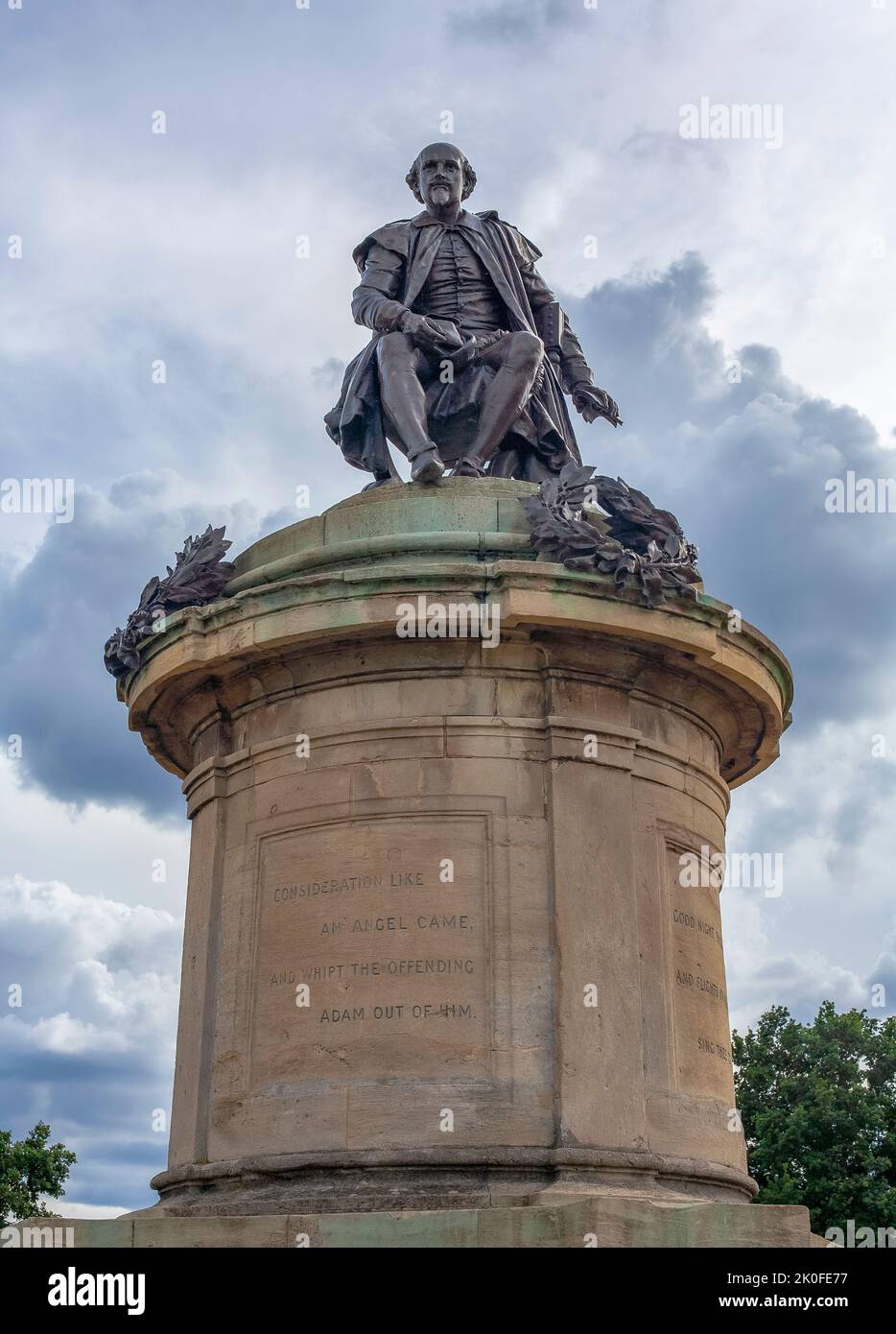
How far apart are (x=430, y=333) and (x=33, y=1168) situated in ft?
111

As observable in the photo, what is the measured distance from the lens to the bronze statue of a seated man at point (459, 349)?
15.4m

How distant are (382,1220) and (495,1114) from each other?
1.25 m

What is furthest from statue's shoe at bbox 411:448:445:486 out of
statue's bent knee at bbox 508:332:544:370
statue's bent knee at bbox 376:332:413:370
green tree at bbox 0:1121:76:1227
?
green tree at bbox 0:1121:76:1227

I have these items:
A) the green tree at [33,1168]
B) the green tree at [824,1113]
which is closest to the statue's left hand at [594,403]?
the green tree at [824,1113]

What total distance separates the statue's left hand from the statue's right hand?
1.82 meters

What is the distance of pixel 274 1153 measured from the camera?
11.6 metres

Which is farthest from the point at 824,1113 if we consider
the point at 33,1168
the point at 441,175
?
the point at 441,175

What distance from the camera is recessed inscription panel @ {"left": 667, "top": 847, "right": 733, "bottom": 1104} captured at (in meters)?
12.6

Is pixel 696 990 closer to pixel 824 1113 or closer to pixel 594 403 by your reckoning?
pixel 594 403

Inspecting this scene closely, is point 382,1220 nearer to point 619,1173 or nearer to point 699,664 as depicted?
point 619,1173

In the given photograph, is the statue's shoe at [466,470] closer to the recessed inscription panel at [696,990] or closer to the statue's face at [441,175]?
the statue's face at [441,175]

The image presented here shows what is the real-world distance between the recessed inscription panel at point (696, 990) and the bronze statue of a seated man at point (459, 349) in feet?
15.7

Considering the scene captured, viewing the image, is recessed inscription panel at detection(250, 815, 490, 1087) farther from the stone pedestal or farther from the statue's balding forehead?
the statue's balding forehead
